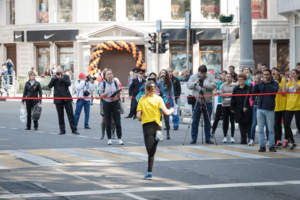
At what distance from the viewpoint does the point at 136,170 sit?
889cm

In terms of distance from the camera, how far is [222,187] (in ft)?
24.6

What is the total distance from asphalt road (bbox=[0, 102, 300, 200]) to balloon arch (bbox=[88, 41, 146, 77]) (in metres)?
19.9

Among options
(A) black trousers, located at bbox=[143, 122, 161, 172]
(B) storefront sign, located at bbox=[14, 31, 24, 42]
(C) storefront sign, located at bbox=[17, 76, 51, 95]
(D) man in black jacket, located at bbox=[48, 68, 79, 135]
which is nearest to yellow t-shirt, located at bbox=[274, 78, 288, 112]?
(A) black trousers, located at bbox=[143, 122, 161, 172]

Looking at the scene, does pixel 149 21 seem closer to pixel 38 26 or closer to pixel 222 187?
pixel 38 26

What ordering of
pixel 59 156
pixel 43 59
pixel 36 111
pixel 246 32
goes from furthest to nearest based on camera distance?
pixel 43 59
pixel 246 32
pixel 36 111
pixel 59 156

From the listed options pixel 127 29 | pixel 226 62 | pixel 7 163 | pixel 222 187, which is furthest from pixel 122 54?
pixel 222 187

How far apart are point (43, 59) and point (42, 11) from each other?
349 centimetres

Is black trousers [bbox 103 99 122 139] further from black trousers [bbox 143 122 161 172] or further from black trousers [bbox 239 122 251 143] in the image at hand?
black trousers [bbox 143 122 161 172]

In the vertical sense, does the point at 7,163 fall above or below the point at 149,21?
below

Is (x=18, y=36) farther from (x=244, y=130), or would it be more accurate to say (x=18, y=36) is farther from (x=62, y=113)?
(x=244, y=130)

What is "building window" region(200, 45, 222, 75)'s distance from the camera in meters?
35.1

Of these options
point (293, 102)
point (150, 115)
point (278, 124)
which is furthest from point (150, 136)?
point (278, 124)

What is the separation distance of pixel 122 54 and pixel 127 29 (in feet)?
6.74

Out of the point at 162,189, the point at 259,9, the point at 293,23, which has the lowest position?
the point at 162,189
